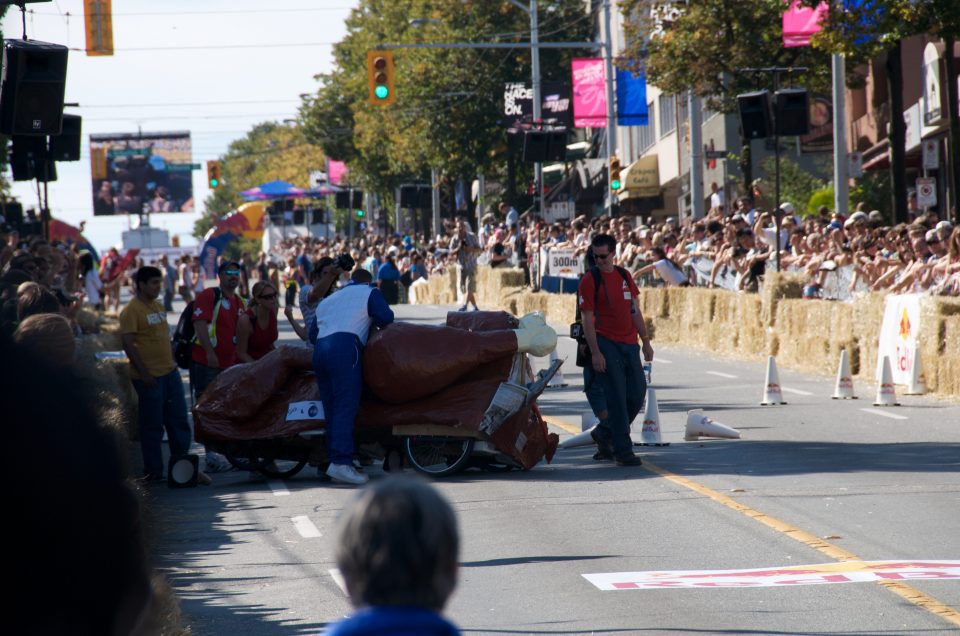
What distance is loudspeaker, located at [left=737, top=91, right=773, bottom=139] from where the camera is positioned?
26.2 meters

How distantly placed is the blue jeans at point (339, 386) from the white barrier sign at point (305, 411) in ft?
1.19

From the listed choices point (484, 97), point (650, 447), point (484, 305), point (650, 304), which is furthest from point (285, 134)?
point (650, 447)

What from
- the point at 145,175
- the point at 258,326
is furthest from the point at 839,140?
the point at 145,175

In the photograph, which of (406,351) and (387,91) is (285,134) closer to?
(387,91)

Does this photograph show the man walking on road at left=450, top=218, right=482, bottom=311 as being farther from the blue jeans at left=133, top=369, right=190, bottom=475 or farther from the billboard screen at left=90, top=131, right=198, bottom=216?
the billboard screen at left=90, top=131, right=198, bottom=216

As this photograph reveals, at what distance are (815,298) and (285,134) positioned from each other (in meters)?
126

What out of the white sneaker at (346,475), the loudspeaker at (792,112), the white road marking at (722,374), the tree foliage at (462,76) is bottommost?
the white sneaker at (346,475)

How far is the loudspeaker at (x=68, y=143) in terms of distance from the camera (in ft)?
73.4

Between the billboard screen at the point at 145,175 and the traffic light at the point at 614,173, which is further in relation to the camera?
the billboard screen at the point at 145,175

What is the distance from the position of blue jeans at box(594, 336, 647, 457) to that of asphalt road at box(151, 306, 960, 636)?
12.4 inches

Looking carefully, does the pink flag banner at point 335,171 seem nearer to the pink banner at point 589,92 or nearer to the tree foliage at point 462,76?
the tree foliage at point 462,76

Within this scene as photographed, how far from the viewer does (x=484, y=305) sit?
4203cm

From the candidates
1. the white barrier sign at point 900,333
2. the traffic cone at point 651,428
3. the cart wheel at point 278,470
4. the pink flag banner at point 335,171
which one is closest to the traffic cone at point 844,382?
the white barrier sign at point 900,333

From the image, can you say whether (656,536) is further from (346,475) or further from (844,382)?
(844,382)
